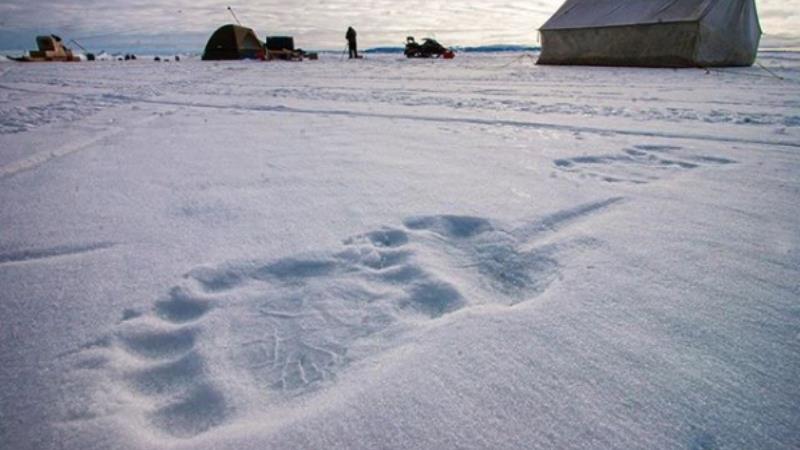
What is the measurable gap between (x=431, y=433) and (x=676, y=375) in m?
0.46

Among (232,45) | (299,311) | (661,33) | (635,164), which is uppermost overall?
(232,45)

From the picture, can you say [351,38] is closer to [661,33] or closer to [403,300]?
[661,33]

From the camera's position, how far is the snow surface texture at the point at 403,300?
670 mm

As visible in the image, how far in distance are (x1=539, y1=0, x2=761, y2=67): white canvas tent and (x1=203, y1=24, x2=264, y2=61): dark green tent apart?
46.8ft

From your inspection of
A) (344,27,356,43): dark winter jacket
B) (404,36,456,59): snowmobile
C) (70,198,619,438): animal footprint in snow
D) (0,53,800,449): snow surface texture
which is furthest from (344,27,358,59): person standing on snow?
(70,198,619,438): animal footprint in snow

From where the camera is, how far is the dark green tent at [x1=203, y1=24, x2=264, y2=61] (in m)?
19.8

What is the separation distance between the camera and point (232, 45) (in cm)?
1986

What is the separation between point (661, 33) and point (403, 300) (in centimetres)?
1229

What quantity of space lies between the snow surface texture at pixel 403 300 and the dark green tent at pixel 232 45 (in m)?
20.3

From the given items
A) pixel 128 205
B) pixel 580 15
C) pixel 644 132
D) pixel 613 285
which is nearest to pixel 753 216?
pixel 613 285

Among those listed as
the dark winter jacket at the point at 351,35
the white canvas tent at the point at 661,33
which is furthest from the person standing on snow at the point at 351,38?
the white canvas tent at the point at 661,33

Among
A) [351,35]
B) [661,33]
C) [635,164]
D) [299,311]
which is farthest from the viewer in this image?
[351,35]

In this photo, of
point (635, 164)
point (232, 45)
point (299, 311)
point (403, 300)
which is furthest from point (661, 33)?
point (232, 45)

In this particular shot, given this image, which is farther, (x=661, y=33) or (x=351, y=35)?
(x=351, y=35)
